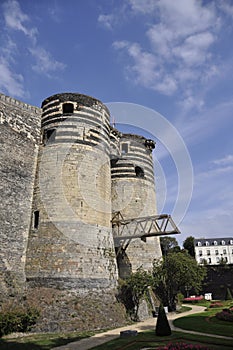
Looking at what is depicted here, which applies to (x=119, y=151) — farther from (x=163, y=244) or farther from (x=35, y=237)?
(x=163, y=244)

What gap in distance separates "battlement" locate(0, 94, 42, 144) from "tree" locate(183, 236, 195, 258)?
61.3 m

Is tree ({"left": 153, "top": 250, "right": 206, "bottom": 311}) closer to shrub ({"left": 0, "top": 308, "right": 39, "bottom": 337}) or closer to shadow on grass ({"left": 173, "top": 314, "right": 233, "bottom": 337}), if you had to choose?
shadow on grass ({"left": 173, "top": 314, "right": 233, "bottom": 337})

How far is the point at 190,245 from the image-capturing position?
242 ft

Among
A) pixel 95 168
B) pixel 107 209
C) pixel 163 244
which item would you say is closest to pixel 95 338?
pixel 107 209

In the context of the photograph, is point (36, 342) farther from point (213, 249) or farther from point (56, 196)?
point (213, 249)

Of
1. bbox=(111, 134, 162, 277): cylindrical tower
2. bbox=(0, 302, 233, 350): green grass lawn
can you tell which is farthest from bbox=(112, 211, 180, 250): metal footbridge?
bbox=(0, 302, 233, 350): green grass lawn

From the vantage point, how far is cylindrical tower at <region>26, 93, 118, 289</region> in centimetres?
1641

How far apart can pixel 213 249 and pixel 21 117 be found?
64127 mm

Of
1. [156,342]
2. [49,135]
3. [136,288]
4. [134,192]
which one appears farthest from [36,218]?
[134,192]

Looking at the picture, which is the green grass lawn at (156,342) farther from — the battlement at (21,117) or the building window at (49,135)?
the battlement at (21,117)

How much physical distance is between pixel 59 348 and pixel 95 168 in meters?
10.7

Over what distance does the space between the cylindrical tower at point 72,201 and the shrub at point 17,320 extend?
177 cm

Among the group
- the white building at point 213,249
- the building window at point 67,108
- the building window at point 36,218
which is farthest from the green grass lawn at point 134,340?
the white building at point 213,249

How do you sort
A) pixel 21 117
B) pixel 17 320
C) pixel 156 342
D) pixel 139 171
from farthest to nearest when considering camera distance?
1. pixel 139 171
2. pixel 21 117
3. pixel 17 320
4. pixel 156 342
